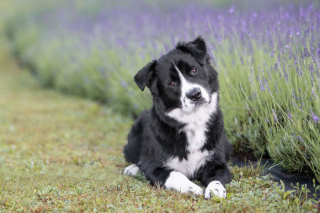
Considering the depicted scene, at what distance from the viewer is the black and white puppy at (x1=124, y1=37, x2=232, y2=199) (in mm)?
3322

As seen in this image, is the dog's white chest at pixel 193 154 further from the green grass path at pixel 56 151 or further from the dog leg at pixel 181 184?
the green grass path at pixel 56 151

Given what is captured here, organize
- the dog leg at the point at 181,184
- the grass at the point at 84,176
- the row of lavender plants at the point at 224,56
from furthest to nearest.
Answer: the row of lavender plants at the point at 224,56
the dog leg at the point at 181,184
the grass at the point at 84,176

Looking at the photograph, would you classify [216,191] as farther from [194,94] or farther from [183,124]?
[194,94]

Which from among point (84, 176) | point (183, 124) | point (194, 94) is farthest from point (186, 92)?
point (84, 176)

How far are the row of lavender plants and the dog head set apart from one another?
48 centimetres

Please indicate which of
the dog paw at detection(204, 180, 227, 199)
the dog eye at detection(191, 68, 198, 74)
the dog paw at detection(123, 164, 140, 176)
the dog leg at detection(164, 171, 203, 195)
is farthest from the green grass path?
the dog eye at detection(191, 68, 198, 74)

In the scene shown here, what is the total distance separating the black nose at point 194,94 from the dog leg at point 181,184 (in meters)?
0.78

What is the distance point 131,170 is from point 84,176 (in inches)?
21.8

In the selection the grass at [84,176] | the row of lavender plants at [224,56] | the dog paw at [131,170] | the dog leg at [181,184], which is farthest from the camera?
the dog paw at [131,170]

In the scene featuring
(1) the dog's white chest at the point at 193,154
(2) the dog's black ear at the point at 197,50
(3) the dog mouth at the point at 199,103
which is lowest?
(1) the dog's white chest at the point at 193,154

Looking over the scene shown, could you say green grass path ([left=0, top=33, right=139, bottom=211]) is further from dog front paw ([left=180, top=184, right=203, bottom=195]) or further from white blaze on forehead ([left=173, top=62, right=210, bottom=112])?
white blaze on forehead ([left=173, top=62, right=210, bottom=112])

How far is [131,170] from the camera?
13.4 ft

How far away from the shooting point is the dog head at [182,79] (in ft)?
10.5

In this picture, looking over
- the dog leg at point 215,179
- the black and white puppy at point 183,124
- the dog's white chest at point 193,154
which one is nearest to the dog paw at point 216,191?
the dog leg at point 215,179
